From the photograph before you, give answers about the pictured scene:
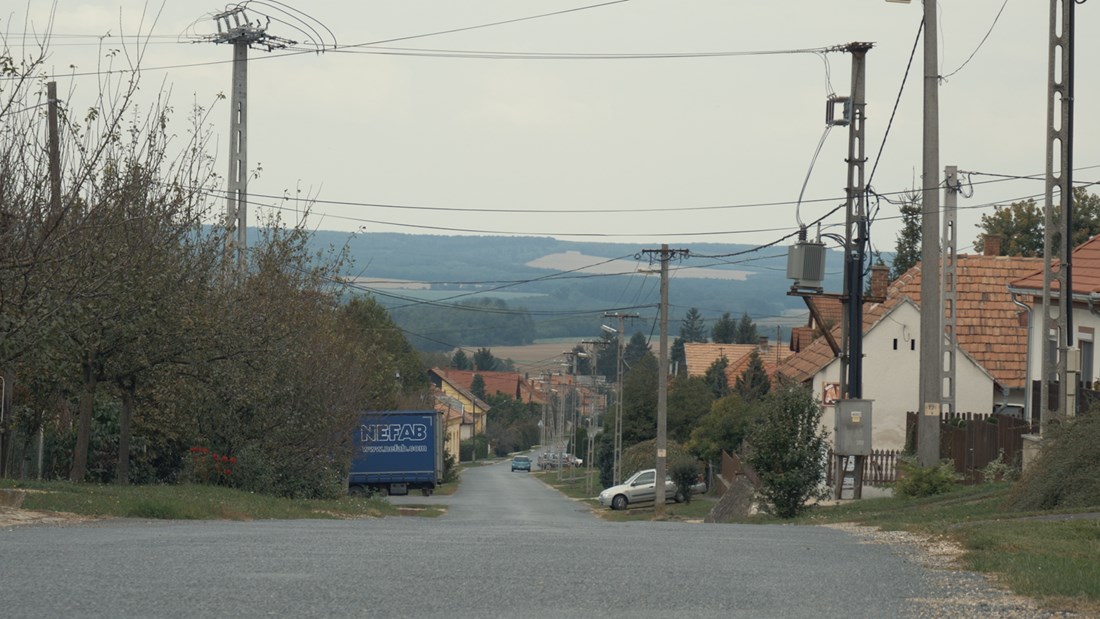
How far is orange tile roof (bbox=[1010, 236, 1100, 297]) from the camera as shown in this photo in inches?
1243

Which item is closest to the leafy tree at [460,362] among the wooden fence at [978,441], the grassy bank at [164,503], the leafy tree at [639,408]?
the leafy tree at [639,408]

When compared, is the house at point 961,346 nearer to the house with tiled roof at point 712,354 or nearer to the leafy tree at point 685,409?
the leafy tree at point 685,409

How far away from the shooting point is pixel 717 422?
56219mm

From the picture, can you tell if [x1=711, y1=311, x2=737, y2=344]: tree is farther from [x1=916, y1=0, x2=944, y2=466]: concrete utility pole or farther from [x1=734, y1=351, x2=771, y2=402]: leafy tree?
[x1=916, y1=0, x2=944, y2=466]: concrete utility pole

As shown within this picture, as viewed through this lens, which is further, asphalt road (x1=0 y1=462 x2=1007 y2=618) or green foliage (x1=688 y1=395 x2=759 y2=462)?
green foliage (x1=688 y1=395 x2=759 y2=462)

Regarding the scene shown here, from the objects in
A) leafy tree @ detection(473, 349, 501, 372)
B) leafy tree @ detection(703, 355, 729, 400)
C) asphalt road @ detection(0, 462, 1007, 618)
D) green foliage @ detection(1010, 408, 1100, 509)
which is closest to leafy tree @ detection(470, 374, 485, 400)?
leafy tree @ detection(473, 349, 501, 372)

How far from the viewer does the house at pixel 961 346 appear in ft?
155

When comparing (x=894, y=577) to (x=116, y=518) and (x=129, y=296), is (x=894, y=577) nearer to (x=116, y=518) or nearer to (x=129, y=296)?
(x=116, y=518)

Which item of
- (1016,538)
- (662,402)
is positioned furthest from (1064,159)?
(662,402)

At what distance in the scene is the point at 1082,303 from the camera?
31.9 metres

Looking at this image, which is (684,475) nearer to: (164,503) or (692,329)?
(164,503)

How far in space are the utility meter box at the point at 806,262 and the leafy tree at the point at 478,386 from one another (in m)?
127

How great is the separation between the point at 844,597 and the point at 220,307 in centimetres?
1911

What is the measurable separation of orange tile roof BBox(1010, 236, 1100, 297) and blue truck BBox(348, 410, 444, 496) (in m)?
21.7
